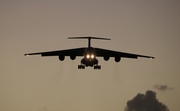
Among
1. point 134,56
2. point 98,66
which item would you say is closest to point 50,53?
point 98,66

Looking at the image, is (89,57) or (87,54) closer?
(87,54)

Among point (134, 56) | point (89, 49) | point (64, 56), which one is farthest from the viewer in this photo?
point (134, 56)

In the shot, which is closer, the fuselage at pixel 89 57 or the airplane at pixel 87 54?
the fuselage at pixel 89 57

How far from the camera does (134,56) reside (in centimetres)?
5747

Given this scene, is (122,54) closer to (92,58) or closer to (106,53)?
(106,53)

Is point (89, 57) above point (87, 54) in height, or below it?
below

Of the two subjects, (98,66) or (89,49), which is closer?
(89,49)

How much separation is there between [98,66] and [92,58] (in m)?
4.91

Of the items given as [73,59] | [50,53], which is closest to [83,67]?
[73,59]

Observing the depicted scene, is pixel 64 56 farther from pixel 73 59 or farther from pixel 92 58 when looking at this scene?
pixel 92 58

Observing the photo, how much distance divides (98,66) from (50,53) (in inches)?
286

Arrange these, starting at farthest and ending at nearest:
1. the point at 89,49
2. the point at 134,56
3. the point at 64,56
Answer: the point at 134,56 → the point at 64,56 → the point at 89,49

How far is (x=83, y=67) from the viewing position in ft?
176

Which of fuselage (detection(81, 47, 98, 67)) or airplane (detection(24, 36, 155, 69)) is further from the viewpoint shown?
airplane (detection(24, 36, 155, 69))
